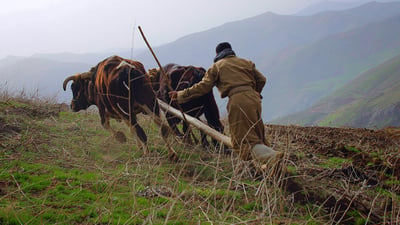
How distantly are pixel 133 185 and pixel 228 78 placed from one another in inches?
98.0

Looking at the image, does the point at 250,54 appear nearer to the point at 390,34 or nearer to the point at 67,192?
the point at 390,34

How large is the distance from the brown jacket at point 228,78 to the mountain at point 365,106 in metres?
23.7

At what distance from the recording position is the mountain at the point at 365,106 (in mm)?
33422

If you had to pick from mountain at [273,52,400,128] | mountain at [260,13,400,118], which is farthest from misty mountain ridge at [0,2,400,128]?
mountain at [273,52,400,128]

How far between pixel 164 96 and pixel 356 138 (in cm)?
582

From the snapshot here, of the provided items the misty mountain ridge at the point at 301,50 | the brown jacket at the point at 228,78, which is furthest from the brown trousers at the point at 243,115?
the misty mountain ridge at the point at 301,50

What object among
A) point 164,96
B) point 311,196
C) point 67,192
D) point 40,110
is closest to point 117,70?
point 164,96

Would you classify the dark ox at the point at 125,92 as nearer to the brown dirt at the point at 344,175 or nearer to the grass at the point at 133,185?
the grass at the point at 133,185

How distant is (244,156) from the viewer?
4191 millimetres

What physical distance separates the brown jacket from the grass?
0.93 m

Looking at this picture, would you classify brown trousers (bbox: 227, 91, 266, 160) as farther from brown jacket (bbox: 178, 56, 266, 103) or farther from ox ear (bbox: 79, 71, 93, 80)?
ox ear (bbox: 79, 71, 93, 80)

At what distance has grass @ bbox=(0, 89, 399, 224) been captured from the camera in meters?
2.69

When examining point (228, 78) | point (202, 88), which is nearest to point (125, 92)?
point (202, 88)

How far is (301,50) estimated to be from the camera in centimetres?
12744
